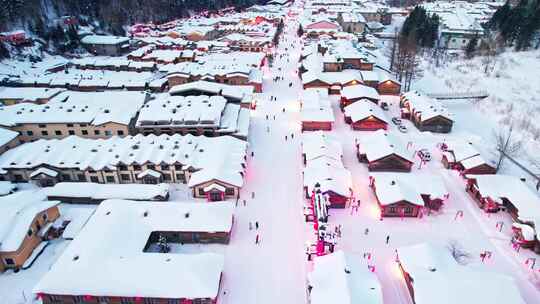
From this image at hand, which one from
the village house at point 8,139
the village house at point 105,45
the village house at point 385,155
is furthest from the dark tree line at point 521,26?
the village house at point 105,45

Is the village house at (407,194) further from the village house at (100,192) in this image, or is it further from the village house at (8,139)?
the village house at (8,139)

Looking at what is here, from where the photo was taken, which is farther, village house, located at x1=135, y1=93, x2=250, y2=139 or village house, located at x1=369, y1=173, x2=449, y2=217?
village house, located at x1=135, y1=93, x2=250, y2=139

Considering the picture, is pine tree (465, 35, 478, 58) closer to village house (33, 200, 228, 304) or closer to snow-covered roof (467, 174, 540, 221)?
snow-covered roof (467, 174, 540, 221)

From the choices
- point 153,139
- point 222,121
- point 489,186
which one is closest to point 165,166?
point 153,139

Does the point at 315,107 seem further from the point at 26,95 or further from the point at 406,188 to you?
the point at 26,95

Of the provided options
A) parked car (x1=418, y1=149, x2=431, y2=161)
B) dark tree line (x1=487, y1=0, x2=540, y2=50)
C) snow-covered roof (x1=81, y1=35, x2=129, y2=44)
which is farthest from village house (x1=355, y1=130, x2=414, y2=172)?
snow-covered roof (x1=81, y1=35, x2=129, y2=44)

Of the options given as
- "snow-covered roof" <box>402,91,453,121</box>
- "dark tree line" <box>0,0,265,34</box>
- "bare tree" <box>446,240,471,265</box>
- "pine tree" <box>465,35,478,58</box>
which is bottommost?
"bare tree" <box>446,240,471,265</box>
